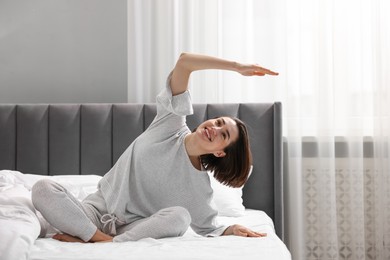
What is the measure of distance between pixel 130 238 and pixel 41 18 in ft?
6.36

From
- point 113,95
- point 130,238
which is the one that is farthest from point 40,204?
point 113,95

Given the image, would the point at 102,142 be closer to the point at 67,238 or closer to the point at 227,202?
the point at 227,202

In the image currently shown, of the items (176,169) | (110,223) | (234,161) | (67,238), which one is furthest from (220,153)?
(67,238)

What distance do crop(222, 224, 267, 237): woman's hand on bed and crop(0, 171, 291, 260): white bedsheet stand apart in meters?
0.05

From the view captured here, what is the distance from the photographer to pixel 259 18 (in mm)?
3619

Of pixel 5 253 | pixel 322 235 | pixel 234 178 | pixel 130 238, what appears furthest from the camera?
pixel 322 235

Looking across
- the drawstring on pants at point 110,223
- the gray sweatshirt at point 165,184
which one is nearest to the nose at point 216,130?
the gray sweatshirt at point 165,184

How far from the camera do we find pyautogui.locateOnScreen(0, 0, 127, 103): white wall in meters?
3.75

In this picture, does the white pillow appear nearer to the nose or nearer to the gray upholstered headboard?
the gray upholstered headboard

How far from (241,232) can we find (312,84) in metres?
1.39

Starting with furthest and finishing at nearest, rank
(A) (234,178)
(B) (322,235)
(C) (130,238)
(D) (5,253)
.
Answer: (B) (322,235), (A) (234,178), (C) (130,238), (D) (5,253)

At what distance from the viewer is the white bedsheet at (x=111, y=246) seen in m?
1.94

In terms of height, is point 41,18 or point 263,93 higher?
point 41,18

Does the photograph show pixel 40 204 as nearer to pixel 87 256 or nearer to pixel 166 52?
pixel 87 256
